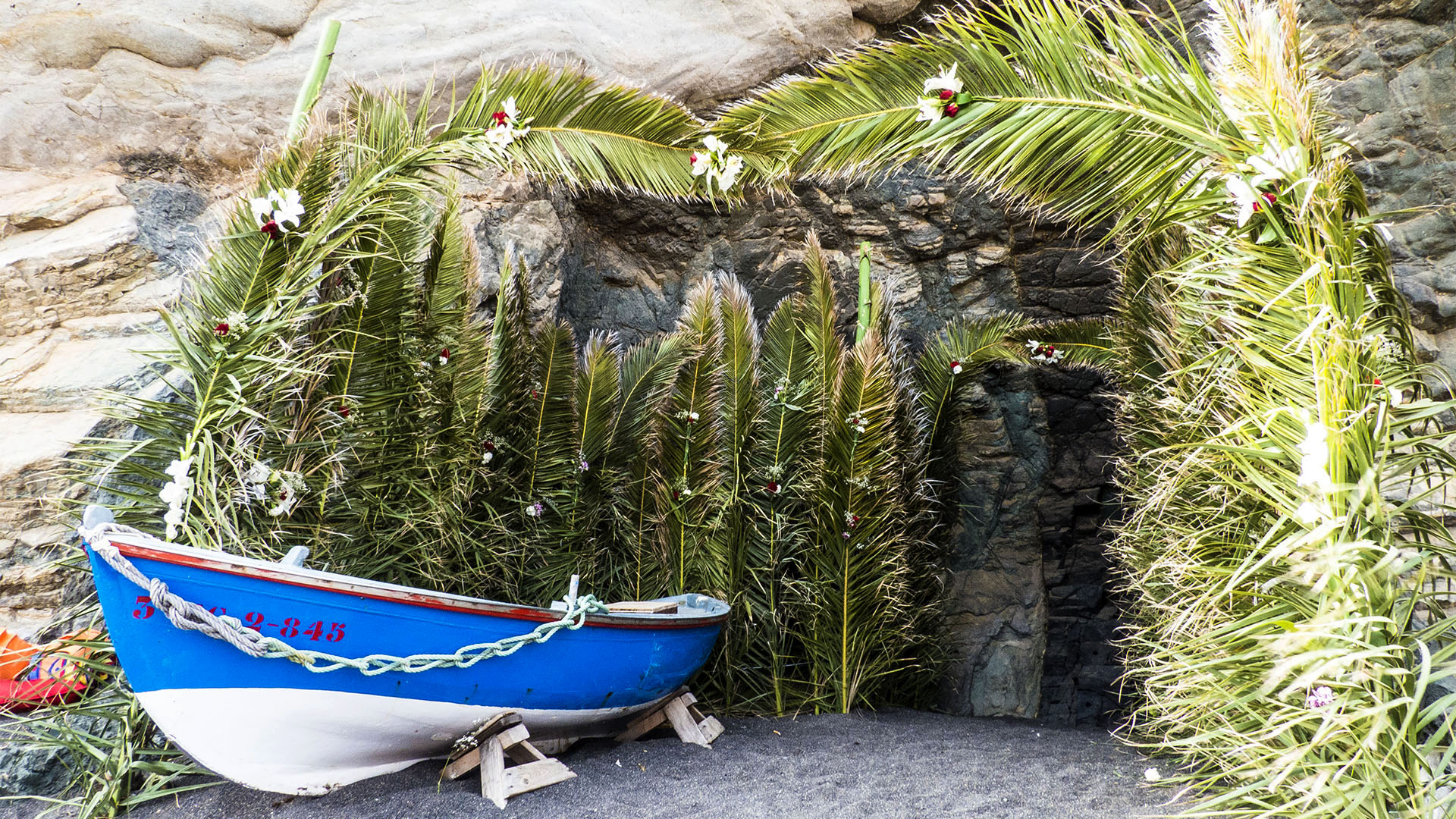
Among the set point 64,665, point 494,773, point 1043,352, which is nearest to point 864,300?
point 1043,352

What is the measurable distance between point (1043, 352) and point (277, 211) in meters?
4.51

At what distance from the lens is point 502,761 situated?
11.2 ft

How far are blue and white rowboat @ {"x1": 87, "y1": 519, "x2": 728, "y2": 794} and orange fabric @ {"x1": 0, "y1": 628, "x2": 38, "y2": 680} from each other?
3.32 feet

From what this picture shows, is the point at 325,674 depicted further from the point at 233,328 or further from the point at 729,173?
the point at 729,173

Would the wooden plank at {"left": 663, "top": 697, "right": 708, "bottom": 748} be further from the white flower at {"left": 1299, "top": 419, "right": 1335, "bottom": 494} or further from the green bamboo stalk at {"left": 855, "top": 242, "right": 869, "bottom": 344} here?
the white flower at {"left": 1299, "top": 419, "right": 1335, "bottom": 494}

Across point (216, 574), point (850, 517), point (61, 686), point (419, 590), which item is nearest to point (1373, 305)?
point (850, 517)

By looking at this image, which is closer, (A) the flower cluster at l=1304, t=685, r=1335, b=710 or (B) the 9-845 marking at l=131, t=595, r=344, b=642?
Answer: (A) the flower cluster at l=1304, t=685, r=1335, b=710

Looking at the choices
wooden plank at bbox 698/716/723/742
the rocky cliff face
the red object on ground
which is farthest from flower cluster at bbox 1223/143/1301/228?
the red object on ground

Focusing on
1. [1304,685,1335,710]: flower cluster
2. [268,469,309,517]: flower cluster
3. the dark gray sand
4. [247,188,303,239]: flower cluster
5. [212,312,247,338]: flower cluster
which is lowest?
the dark gray sand

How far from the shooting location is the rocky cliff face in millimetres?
4602

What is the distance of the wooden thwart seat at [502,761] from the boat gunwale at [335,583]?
1.60ft

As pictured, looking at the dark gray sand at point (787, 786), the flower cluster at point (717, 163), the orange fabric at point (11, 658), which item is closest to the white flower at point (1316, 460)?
the dark gray sand at point (787, 786)

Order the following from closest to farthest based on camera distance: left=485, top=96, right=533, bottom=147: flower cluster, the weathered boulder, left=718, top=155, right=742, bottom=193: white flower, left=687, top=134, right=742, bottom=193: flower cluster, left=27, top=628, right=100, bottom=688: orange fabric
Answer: left=27, top=628, right=100, bottom=688: orange fabric < left=485, top=96, right=533, bottom=147: flower cluster < left=687, top=134, right=742, bottom=193: flower cluster < left=718, top=155, right=742, bottom=193: white flower < the weathered boulder

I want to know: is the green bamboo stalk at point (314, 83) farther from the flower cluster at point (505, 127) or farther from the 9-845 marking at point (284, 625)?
the 9-845 marking at point (284, 625)
